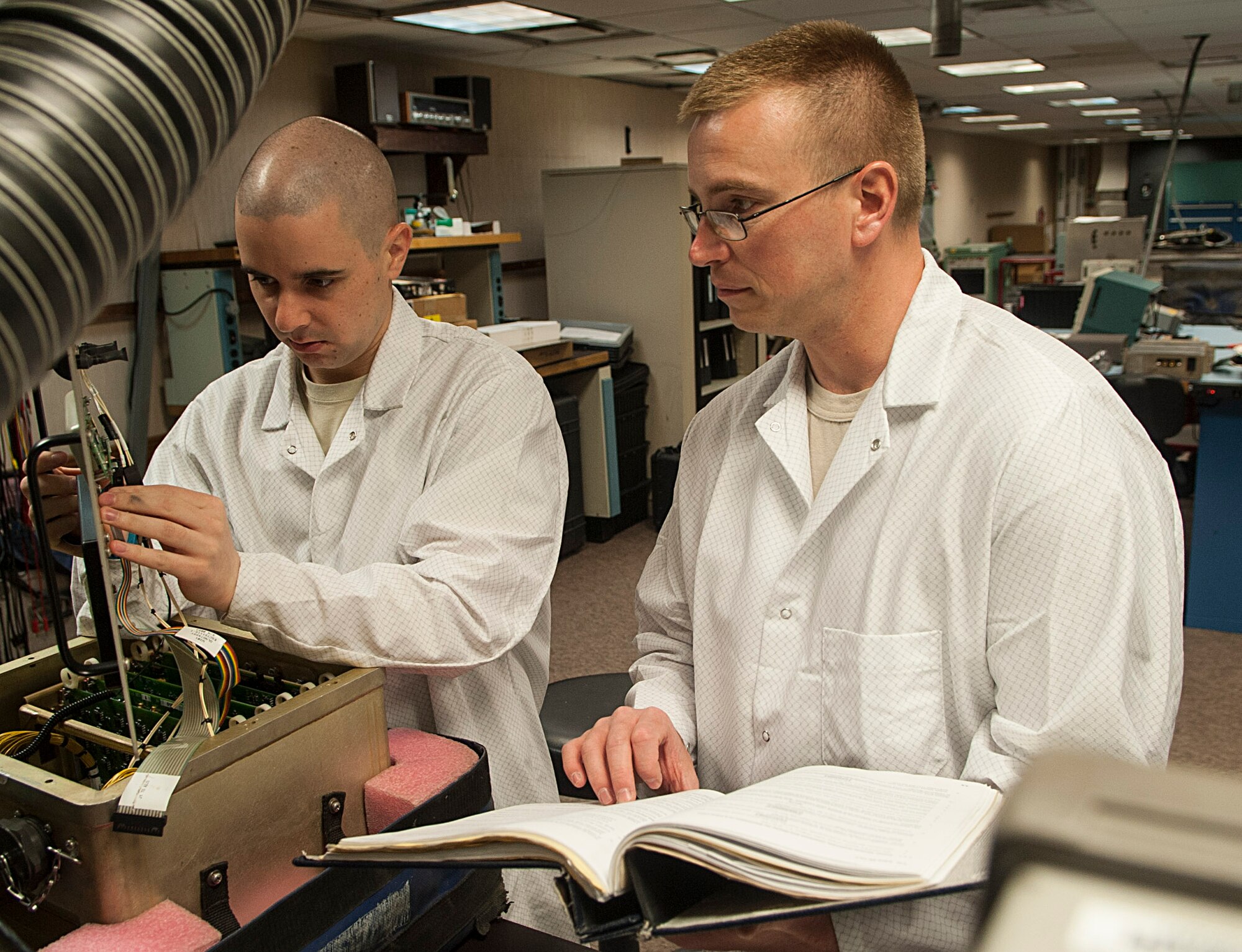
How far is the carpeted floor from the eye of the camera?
2879 millimetres

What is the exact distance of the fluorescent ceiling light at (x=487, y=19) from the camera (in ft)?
13.3

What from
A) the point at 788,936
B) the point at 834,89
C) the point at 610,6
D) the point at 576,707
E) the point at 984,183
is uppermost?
the point at 610,6

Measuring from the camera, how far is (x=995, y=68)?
653 centimetres

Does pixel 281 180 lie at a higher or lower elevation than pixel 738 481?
higher

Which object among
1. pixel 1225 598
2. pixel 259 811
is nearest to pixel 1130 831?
pixel 259 811

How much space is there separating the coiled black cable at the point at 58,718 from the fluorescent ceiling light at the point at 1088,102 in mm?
9185

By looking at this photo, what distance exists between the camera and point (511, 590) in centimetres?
125

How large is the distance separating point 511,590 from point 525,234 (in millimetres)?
4673

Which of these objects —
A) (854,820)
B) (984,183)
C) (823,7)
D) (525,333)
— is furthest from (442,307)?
(984,183)

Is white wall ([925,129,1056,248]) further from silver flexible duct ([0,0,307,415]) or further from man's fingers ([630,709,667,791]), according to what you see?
silver flexible duct ([0,0,307,415])

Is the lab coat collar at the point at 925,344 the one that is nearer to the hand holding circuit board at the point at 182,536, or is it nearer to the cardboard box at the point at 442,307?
the hand holding circuit board at the point at 182,536

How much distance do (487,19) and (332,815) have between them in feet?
13.4

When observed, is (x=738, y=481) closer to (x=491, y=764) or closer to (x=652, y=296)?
(x=491, y=764)

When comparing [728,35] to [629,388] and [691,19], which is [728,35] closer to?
[691,19]
